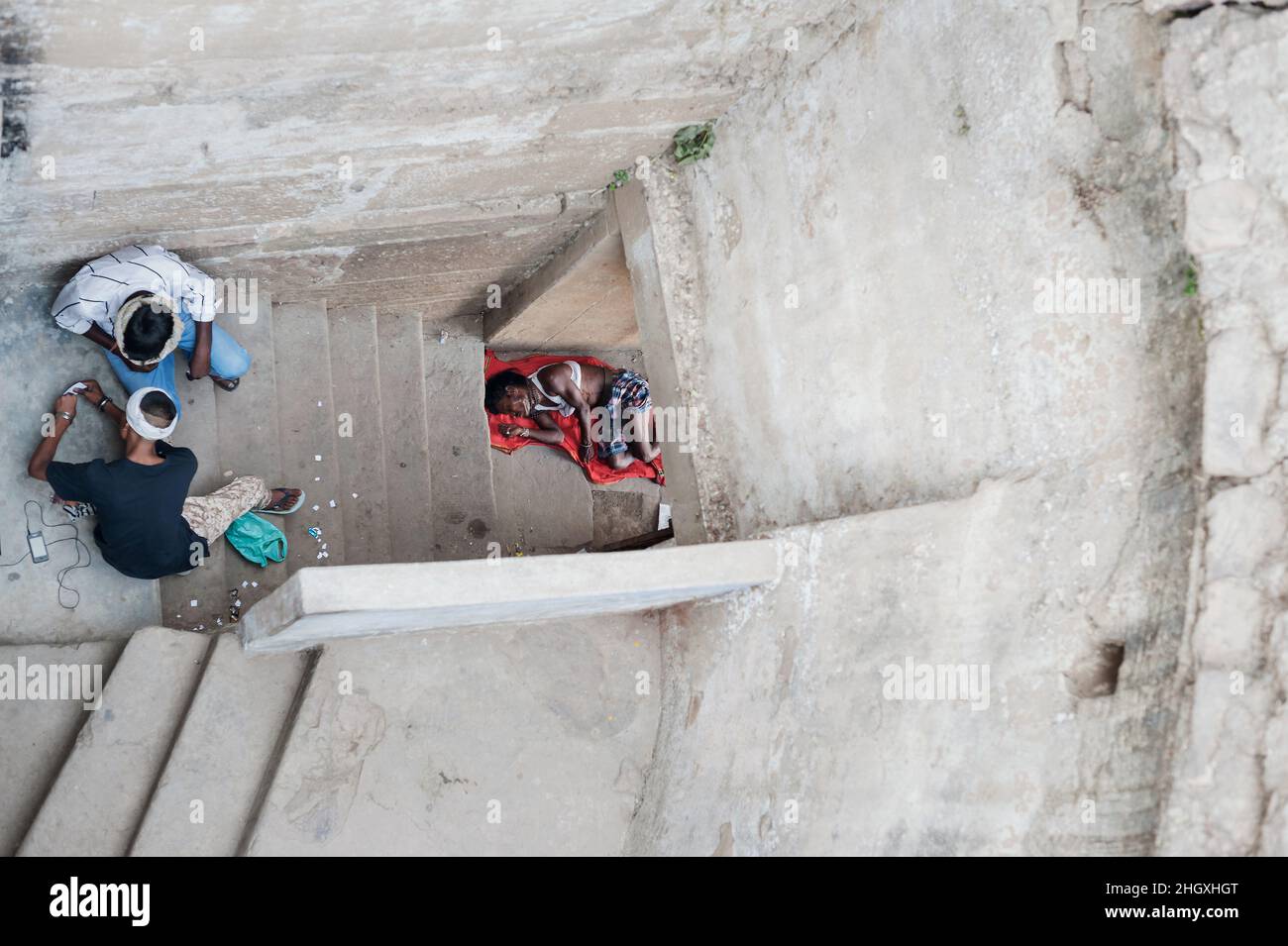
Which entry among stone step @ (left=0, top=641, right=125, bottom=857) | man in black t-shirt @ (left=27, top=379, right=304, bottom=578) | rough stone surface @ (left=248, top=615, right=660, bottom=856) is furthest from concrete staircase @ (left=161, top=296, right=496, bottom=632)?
rough stone surface @ (left=248, top=615, right=660, bottom=856)

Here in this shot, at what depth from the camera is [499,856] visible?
11.5 ft

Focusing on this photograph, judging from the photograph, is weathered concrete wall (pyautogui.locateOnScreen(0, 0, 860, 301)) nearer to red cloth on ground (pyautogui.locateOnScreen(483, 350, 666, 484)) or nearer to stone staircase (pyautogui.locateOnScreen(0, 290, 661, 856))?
stone staircase (pyautogui.locateOnScreen(0, 290, 661, 856))

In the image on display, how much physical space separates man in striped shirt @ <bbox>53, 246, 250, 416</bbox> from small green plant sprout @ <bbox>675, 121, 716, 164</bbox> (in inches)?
78.9

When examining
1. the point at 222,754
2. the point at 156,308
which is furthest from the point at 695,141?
the point at 222,754

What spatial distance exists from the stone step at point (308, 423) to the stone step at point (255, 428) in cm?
14

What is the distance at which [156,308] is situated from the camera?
405 centimetres

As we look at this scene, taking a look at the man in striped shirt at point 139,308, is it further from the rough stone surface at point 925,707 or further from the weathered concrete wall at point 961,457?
the rough stone surface at point 925,707

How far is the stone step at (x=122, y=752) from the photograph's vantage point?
350 centimetres

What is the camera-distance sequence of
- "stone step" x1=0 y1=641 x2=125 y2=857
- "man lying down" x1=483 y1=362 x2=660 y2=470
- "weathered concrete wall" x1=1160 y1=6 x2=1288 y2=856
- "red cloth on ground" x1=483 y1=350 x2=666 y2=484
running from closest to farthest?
"weathered concrete wall" x1=1160 y1=6 x2=1288 y2=856 < "stone step" x1=0 y1=641 x2=125 y2=857 < "man lying down" x1=483 y1=362 x2=660 y2=470 < "red cloth on ground" x1=483 y1=350 x2=666 y2=484

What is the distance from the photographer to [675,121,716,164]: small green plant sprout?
4.35 metres

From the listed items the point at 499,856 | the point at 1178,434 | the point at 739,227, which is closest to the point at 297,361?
the point at 739,227

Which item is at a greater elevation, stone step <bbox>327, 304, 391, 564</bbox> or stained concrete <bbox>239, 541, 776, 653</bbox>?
stone step <bbox>327, 304, 391, 564</bbox>

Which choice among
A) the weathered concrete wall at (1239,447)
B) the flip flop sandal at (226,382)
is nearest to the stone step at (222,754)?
the flip flop sandal at (226,382)

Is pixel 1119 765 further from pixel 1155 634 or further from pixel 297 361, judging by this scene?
pixel 297 361
